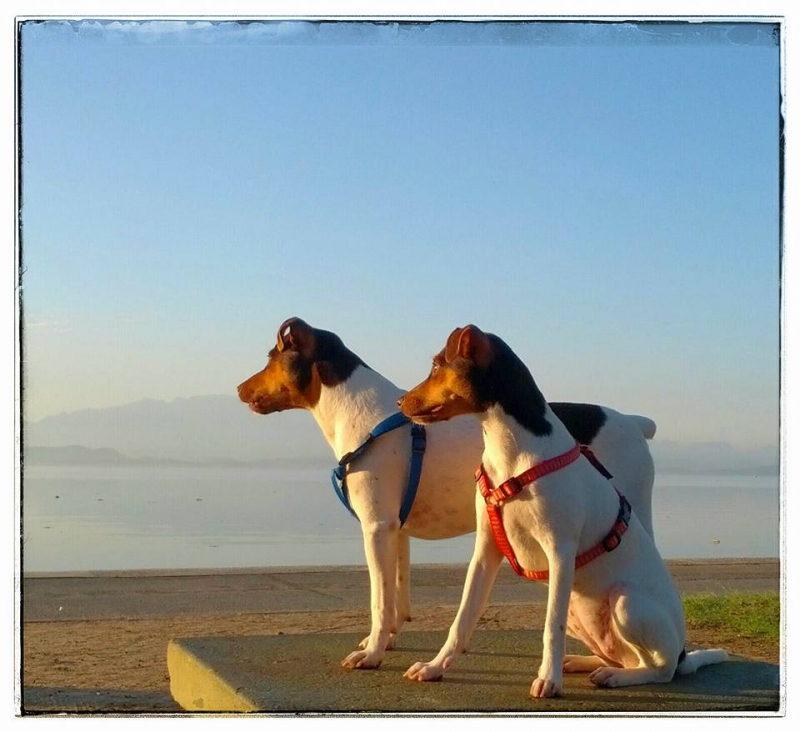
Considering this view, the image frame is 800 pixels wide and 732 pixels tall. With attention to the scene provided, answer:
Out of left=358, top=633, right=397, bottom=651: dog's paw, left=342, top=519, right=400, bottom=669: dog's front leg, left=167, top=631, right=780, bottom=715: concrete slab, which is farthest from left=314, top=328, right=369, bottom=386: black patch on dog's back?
left=167, top=631, right=780, bottom=715: concrete slab

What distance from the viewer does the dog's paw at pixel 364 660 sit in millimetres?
6016

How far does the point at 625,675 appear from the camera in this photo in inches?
215

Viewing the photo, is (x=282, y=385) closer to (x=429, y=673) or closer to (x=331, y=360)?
(x=331, y=360)

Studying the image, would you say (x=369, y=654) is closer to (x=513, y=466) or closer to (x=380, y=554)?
(x=380, y=554)

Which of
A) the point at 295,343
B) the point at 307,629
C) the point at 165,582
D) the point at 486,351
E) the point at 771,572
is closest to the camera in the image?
the point at 486,351

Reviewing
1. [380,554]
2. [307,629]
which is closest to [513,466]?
[380,554]

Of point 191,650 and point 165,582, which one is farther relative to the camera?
point 165,582

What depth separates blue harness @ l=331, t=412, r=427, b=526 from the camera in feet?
20.5

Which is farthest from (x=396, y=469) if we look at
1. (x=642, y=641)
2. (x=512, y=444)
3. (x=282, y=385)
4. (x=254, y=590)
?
(x=254, y=590)

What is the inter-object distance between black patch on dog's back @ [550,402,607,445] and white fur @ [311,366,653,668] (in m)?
0.04

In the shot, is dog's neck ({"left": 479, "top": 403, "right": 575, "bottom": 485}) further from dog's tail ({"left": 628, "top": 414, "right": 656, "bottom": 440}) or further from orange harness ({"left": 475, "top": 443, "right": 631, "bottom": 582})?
dog's tail ({"left": 628, "top": 414, "right": 656, "bottom": 440})

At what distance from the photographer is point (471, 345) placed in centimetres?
522

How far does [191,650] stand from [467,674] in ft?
5.77

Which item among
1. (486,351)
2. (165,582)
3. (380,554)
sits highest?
(486,351)
